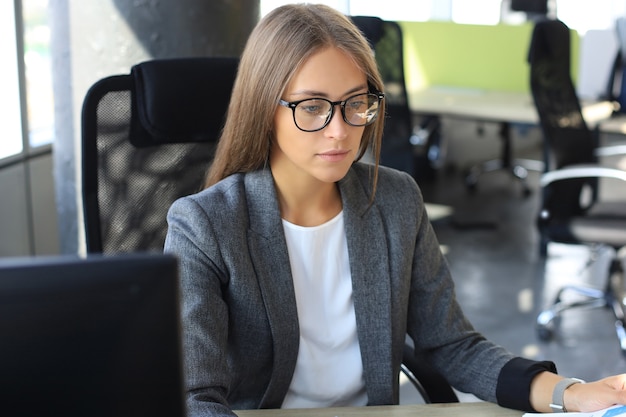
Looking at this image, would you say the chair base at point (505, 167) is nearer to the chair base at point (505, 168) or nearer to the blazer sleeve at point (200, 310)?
the chair base at point (505, 168)

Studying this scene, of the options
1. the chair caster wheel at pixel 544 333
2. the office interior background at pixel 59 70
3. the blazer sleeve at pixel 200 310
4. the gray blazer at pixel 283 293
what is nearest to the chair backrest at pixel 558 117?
the chair caster wheel at pixel 544 333

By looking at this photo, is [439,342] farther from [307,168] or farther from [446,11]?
[446,11]

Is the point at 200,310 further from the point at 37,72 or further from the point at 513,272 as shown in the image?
the point at 513,272

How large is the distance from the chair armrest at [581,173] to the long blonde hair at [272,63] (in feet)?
6.85

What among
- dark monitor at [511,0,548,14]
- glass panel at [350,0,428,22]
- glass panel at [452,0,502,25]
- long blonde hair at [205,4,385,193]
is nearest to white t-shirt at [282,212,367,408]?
long blonde hair at [205,4,385,193]

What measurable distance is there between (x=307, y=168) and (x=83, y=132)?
530 millimetres

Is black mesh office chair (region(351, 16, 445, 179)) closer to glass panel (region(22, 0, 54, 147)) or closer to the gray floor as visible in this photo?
the gray floor

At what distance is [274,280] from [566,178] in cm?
232

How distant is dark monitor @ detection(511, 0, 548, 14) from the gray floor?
1.20 metres

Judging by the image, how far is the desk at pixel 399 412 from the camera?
1358 millimetres

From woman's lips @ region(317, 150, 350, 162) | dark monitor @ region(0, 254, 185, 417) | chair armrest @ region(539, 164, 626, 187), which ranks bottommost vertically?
chair armrest @ region(539, 164, 626, 187)

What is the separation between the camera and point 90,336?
2.21 ft

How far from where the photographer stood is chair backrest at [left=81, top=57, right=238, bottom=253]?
68.9 inches

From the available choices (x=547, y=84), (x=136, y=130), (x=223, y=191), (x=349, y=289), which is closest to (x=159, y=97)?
(x=136, y=130)
